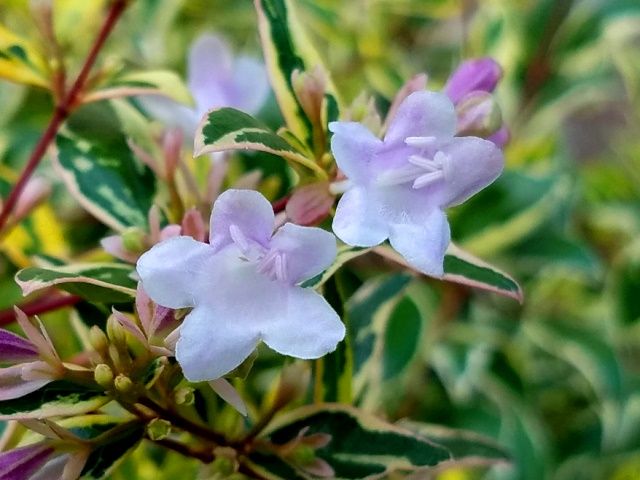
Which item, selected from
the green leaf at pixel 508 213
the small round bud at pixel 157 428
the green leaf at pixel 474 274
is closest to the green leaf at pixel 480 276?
the green leaf at pixel 474 274

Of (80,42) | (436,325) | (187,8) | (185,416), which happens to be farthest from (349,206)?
(187,8)

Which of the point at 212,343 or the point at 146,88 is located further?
the point at 146,88

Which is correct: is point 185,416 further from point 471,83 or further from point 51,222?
point 51,222

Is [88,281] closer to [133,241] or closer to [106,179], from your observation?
[133,241]

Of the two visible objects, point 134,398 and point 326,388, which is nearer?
point 134,398

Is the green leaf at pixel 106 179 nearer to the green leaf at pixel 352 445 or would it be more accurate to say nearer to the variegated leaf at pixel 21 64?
the variegated leaf at pixel 21 64

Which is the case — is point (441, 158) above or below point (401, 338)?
above

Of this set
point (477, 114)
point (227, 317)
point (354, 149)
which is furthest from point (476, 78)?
point (227, 317)
